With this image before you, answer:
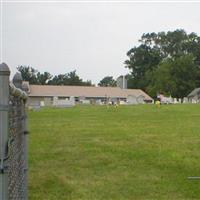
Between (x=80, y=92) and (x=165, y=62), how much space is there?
684 inches

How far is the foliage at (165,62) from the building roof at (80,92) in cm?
439

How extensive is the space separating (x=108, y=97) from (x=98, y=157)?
89.3 meters

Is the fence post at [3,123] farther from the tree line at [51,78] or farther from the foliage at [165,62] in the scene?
the tree line at [51,78]

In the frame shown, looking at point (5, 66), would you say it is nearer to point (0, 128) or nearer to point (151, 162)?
point (0, 128)

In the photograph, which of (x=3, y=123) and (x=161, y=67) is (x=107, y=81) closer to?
(x=161, y=67)

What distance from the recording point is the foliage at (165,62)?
96125 mm

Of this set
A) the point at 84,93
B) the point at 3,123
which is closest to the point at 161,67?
the point at 84,93

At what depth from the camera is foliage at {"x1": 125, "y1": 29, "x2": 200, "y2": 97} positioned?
9612 centimetres

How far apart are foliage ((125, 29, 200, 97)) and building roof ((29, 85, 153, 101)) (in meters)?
4.39

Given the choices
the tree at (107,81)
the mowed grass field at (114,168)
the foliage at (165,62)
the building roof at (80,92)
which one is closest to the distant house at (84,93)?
the building roof at (80,92)

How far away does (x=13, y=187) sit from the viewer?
3979 mm

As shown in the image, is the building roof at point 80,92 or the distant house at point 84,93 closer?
the distant house at point 84,93

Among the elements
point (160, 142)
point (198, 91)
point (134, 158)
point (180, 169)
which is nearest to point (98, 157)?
point (134, 158)

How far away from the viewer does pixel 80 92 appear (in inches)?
4028
